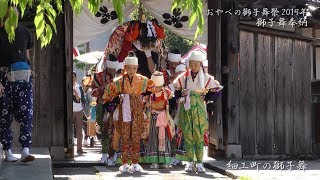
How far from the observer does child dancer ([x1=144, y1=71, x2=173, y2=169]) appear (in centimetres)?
1080

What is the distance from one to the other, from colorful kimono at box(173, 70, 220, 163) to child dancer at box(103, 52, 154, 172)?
595 millimetres

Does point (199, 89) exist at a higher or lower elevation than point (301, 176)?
higher

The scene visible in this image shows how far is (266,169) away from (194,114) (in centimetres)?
144

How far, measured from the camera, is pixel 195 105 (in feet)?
33.6

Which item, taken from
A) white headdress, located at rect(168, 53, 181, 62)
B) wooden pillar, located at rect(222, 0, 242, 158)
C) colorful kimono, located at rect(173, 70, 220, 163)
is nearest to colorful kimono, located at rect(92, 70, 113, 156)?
white headdress, located at rect(168, 53, 181, 62)

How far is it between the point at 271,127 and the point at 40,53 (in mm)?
4655

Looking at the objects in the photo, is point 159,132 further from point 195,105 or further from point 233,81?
point 233,81

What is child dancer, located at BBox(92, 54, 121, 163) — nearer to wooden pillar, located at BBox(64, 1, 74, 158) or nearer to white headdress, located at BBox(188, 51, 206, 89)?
wooden pillar, located at BBox(64, 1, 74, 158)

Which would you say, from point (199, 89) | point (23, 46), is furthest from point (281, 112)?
point (23, 46)

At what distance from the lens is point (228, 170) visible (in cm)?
995

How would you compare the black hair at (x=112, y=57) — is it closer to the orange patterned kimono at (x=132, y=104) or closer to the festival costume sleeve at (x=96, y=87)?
the festival costume sleeve at (x=96, y=87)

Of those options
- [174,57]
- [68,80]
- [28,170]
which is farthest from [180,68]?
[28,170]

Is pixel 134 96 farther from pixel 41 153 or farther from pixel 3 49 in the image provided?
pixel 3 49

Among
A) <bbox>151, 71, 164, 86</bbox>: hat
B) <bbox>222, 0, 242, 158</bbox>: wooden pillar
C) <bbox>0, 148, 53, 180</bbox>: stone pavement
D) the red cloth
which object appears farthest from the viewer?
<bbox>222, 0, 242, 158</bbox>: wooden pillar
